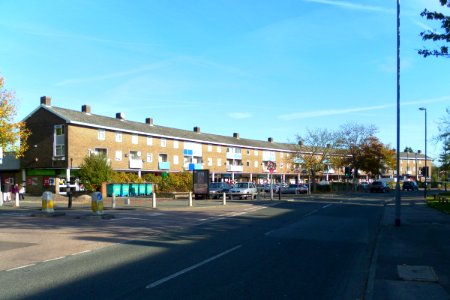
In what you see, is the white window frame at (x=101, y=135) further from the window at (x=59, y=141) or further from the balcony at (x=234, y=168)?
the balcony at (x=234, y=168)

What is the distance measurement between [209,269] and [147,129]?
56.4 m

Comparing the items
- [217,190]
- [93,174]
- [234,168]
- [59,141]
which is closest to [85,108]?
[59,141]

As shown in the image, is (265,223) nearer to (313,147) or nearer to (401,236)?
(401,236)

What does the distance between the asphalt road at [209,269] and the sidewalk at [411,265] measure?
0.33 metres

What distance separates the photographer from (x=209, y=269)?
886 cm

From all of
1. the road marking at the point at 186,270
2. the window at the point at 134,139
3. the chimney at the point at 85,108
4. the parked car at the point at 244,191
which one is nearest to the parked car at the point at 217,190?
the parked car at the point at 244,191

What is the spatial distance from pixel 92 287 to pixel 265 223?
11.6 m

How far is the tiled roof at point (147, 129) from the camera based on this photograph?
172 ft

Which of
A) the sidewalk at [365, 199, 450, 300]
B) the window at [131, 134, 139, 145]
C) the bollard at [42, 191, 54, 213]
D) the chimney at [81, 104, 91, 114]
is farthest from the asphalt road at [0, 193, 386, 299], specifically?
the chimney at [81, 104, 91, 114]

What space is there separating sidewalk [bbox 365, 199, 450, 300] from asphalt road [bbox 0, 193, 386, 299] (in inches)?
13.0

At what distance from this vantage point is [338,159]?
6469 cm

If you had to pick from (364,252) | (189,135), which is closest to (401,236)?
(364,252)

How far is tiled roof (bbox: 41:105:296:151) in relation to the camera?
172 ft

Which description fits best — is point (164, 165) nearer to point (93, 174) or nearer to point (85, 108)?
point (85, 108)
